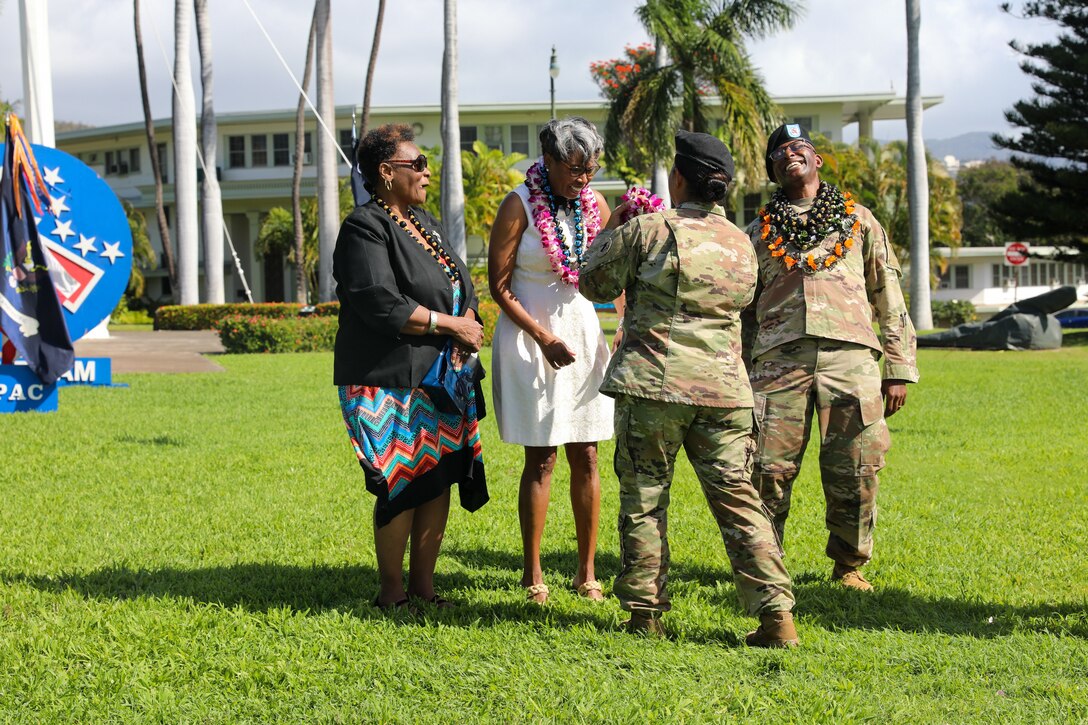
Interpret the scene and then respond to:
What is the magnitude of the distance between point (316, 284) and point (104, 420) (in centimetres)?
3784

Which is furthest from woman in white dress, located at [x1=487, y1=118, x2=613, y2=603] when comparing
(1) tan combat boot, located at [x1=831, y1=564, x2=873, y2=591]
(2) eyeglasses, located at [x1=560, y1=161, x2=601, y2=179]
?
(1) tan combat boot, located at [x1=831, y1=564, x2=873, y2=591]

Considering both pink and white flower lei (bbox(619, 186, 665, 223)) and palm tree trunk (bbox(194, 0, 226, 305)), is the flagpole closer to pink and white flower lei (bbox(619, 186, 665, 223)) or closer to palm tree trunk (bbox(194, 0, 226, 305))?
palm tree trunk (bbox(194, 0, 226, 305))

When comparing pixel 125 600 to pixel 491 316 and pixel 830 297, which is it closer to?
pixel 830 297

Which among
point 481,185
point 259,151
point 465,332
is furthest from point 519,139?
point 465,332

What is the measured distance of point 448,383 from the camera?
4762 millimetres

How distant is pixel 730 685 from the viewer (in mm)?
3904

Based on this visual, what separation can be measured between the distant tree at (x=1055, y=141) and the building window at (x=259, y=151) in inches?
1345

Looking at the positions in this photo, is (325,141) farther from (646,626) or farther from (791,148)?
(646,626)

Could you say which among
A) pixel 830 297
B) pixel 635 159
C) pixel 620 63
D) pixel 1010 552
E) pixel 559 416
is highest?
pixel 620 63

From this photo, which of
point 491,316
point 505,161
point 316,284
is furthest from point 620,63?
point 491,316

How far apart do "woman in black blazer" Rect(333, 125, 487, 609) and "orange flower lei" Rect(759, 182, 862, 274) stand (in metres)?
1.47

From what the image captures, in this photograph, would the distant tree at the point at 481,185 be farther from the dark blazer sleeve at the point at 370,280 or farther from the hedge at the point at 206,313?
the dark blazer sleeve at the point at 370,280

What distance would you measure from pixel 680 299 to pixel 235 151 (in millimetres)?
52359

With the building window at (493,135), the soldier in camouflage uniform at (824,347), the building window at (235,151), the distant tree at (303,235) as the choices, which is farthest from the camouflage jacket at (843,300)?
the building window at (235,151)
